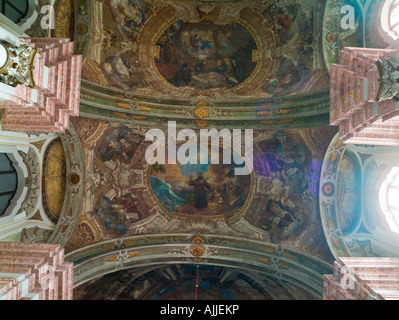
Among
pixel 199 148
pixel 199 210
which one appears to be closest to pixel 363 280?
pixel 199 210

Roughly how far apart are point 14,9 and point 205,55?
6545mm

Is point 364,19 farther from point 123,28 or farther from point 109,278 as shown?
point 109,278

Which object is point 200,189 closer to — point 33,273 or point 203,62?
point 203,62

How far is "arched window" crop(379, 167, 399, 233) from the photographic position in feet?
29.4

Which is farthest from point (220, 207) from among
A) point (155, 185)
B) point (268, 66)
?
point (268, 66)

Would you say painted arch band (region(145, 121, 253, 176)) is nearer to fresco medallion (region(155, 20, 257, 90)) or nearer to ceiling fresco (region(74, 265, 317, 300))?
fresco medallion (region(155, 20, 257, 90))

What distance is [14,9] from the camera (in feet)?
25.3

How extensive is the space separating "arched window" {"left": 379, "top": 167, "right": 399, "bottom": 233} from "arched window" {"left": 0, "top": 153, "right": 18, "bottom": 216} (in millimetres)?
12268

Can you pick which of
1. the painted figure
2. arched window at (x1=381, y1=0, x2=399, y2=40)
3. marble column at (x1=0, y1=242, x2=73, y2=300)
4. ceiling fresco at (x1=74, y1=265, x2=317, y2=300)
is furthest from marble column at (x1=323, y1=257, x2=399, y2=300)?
marble column at (x1=0, y1=242, x2=73, y2=300)

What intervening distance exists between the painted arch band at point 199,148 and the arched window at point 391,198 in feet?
16.1

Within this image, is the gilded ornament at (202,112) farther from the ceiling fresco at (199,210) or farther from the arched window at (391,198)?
the arched window at (391,198)

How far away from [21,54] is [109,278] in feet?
32.9

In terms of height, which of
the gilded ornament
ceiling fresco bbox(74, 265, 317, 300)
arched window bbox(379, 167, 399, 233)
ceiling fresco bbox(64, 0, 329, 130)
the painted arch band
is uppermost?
ceiling fresco bbox(64, 0, 329, 130)
